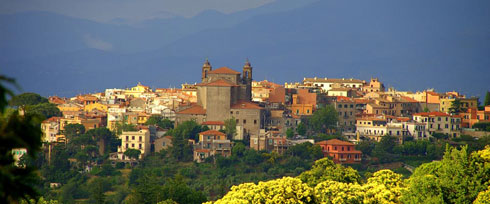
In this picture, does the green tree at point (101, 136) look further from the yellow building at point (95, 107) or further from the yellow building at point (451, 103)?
the yellow building at point (451, 103)

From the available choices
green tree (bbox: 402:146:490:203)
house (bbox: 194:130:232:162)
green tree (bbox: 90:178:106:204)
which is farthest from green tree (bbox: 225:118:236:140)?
green tree (bbox: 402:146:490:203)

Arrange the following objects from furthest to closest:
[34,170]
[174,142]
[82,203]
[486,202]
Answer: [174,142]
[82,203]
[486,202]
[34,170]

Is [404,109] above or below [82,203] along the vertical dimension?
above

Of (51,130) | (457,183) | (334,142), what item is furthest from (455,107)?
(457,183)

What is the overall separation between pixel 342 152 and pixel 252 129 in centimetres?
766

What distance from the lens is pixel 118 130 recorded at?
77.1 m

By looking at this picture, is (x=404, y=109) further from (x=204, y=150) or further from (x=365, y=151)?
(x=204, y=150)

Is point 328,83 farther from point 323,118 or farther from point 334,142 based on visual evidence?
point 334,142

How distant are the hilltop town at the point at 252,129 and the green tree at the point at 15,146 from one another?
5168cm

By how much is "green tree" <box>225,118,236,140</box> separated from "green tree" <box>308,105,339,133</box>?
8.33 m

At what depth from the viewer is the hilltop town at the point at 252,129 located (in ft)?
238

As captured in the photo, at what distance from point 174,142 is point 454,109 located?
95.5ft

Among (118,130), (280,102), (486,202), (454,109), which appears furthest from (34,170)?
(454,109)

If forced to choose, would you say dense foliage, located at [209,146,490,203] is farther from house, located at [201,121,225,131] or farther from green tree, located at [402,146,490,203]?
house, located at [201,121,225,131]
